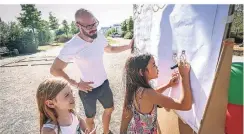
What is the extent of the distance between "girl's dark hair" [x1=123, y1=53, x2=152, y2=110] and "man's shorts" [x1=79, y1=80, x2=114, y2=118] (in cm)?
95

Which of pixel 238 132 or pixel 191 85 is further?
pixel 191 85

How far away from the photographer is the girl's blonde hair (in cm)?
172

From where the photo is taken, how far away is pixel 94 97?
2754mm

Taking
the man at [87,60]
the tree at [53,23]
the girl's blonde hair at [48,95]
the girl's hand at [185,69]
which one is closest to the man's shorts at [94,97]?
the man at [87,60]

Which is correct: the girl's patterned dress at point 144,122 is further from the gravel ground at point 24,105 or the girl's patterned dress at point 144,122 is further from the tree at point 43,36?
the tree at point 43,36

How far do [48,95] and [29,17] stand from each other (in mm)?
24361

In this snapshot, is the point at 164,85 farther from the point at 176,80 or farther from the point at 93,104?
the point at 93,104

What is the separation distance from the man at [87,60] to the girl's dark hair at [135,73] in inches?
29.8

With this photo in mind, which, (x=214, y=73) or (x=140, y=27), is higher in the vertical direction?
(x=140, y=27)

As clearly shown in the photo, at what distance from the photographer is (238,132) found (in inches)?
54.7

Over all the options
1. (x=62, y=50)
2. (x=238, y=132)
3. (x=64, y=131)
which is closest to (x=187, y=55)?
(x=238, y=132)

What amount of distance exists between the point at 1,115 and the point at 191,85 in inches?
153

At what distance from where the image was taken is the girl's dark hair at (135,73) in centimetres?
175

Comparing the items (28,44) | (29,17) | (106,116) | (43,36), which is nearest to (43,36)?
(43,36)
